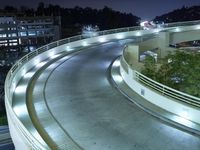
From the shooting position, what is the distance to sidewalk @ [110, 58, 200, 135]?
40.9 feet

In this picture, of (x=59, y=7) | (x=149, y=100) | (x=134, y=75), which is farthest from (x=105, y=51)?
(x=59, y=7)

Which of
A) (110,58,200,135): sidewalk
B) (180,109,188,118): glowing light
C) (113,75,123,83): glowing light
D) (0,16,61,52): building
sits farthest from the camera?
(0,16,61,52): building

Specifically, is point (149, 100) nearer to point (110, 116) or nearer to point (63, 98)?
point (110, 116)

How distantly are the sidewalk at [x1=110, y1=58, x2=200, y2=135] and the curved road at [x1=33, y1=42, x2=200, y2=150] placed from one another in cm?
33

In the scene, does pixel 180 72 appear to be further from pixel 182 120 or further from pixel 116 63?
pixel 116 63

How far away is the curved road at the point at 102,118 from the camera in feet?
37.1

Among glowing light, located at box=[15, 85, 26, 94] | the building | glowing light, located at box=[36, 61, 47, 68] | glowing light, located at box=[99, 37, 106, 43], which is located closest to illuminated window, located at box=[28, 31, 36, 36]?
the building

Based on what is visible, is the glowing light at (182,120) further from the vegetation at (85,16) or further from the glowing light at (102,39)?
the vegetation at (85,16)

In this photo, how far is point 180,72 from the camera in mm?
16734

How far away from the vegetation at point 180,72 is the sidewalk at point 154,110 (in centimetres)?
170

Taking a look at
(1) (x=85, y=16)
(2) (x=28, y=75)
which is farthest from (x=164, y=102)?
(1) (x=85, y=16)

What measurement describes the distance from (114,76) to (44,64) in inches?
286

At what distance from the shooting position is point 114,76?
797 inches

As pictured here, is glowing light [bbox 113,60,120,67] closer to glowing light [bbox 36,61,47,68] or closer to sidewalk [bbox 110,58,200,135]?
sidewalk [bbox 110,58,200,135]
